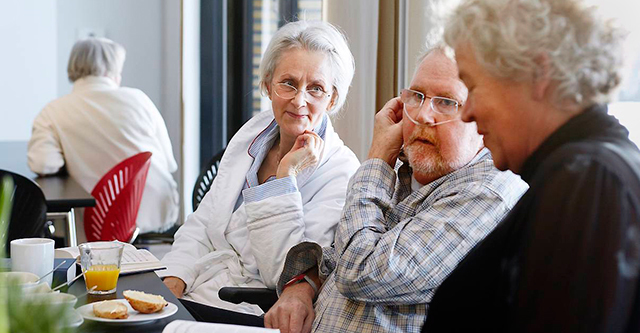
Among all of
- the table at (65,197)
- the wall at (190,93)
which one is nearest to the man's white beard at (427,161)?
the table at (65,197)

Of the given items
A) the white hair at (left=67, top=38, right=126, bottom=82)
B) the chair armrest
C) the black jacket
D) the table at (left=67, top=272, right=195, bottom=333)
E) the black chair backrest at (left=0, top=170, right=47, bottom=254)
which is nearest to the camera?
the black jacket

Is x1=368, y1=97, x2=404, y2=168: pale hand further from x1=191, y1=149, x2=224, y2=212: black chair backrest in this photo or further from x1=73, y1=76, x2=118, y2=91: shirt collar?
x1=73, y1=76, x2=118, y2=91: shirt collar

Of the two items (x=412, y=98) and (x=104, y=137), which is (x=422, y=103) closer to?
(x=412, y=98)

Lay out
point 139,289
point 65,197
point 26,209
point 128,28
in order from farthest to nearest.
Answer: point 128,28, point 65,197, point 26,209, point 139,289

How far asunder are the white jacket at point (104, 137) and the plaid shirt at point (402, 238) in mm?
2842

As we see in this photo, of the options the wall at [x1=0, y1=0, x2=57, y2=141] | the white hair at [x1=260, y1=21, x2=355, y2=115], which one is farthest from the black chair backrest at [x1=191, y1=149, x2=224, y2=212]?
the wall at [x1=0, y1=0, x2=57, y2=141]

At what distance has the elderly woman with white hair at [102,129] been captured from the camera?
14.1 ft

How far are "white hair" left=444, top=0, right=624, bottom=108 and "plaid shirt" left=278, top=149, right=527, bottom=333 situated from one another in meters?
0.62

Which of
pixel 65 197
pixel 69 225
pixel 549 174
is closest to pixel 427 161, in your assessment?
pixel 549 174

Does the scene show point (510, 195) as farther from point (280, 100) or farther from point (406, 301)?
point (280, 100)

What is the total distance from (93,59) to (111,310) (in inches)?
135

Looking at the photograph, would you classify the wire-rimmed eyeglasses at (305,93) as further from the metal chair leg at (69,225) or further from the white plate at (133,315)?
the metal chair leg at (69,225)

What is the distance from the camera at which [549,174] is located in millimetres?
840

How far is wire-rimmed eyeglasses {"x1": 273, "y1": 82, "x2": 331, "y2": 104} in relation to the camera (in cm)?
227
